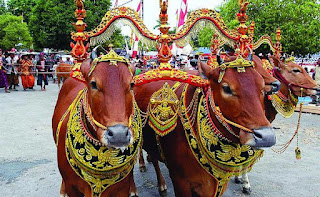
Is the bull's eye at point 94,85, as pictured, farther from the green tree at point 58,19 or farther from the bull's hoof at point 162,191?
the green tree at point 58,19

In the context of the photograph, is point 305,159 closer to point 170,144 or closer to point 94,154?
point 170,144

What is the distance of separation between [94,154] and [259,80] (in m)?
1.66

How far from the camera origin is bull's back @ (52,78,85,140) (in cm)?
362

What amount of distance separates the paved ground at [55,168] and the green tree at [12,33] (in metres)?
28.7

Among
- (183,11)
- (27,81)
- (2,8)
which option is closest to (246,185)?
(183,11)

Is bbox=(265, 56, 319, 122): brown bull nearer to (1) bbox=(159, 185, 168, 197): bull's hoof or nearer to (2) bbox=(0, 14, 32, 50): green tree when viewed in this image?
(1) bbox=(159, 185, 168, 197): bull's hoof

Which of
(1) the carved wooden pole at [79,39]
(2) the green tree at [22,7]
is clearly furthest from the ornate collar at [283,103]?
(2) the green tree at [22,7]

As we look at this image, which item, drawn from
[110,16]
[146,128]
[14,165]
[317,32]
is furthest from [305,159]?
[317,32]

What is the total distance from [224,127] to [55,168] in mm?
3713

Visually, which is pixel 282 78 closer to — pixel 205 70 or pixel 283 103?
pixel 283 103

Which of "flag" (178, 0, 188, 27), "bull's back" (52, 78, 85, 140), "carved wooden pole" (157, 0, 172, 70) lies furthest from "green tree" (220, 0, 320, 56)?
"bull's back" (52, 78, 85, 140)

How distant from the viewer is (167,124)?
320cm

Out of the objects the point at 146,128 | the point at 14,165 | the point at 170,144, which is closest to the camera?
the point at 170,144

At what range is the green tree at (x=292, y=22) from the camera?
17938 millimetres
